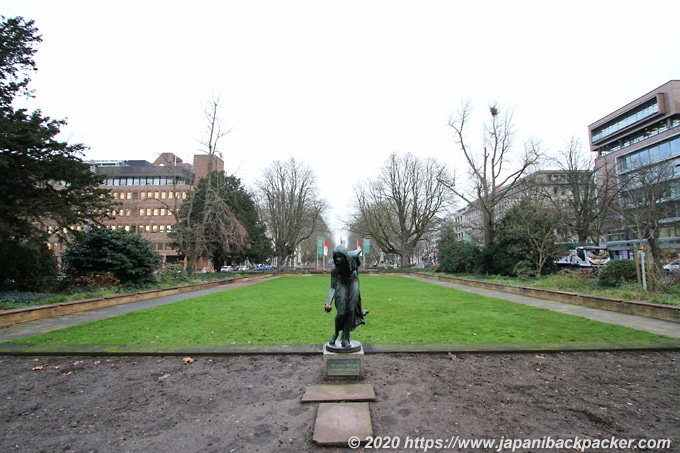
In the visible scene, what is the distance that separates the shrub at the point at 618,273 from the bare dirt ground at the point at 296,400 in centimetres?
998

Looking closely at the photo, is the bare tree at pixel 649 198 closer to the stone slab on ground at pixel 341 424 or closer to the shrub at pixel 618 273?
the shrub at pixel 618 273

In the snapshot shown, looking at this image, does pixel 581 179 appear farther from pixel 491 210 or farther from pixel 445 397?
pixel 445 397

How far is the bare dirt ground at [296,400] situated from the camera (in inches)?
128

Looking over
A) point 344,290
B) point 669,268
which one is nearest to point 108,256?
point 344,290

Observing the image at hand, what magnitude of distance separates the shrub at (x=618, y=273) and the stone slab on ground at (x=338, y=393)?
14.3m

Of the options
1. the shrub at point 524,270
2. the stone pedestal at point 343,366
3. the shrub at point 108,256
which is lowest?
the stone pedestal at point 343,366

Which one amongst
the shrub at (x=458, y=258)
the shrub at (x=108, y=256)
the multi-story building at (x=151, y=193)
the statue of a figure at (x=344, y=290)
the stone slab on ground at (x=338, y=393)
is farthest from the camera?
the multi-story building at (x=151, y=193)

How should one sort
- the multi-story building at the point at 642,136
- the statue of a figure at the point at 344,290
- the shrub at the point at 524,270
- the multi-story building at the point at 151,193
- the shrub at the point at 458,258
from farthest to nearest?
the multi-story building at the point at 151,193 < the multi-story building at the point at 642,136 < the shrub at the point at 458,258 < the shrub at the point at 524,270 < the statue of a figure at the point at 344,290

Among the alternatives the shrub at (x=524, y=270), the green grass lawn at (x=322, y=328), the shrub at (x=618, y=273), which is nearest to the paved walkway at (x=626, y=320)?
the green grass lawn at (x=322, y=328)

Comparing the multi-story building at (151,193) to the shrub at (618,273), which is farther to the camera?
the multi-story building at (151,193)

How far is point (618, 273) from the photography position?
46.3 ft

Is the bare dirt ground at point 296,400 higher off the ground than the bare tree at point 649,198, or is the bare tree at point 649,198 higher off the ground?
the bare tree at point 649,198

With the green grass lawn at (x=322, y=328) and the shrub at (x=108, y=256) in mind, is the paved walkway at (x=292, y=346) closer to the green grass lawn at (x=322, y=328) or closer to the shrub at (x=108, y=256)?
the green grass lawn at (x=322, y=328)

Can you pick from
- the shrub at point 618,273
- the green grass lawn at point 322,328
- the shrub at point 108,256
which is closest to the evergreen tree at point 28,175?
the shrub at point 108,256
